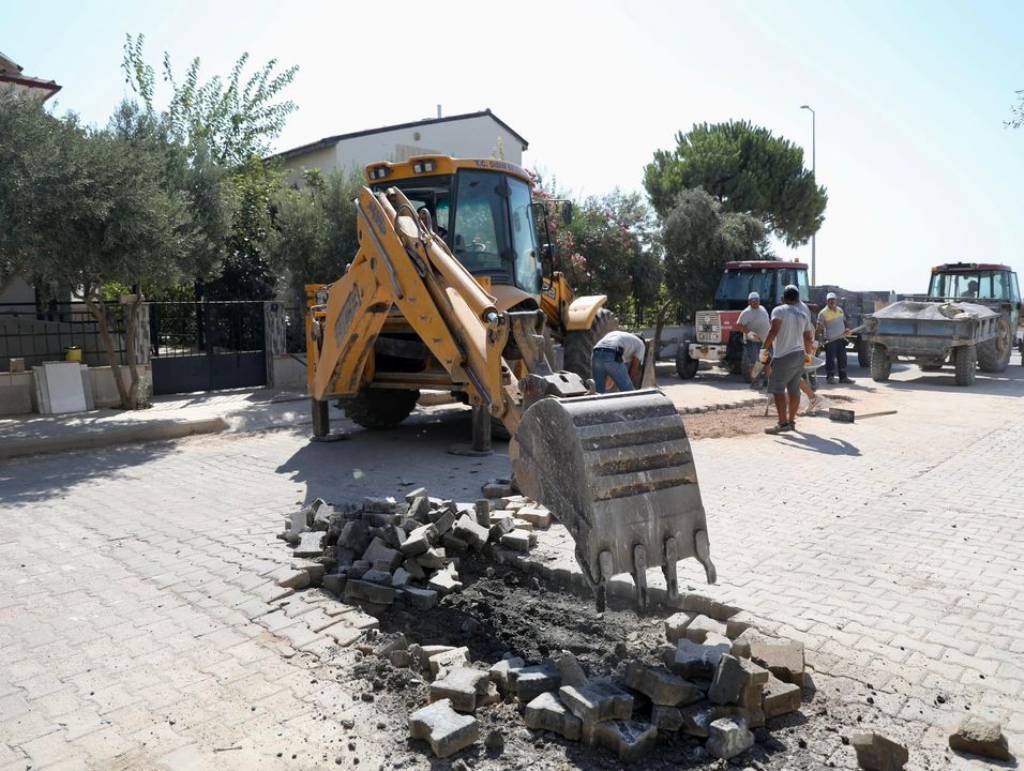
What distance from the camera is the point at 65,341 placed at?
46.9 ft

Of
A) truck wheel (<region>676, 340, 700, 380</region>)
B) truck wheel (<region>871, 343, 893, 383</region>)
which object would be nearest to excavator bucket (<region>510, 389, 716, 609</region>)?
truck wheel (<region>676, 340, 700, 380</region>)

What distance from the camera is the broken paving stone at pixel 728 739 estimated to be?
315 centimetres

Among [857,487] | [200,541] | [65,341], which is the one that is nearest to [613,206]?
[65,341]

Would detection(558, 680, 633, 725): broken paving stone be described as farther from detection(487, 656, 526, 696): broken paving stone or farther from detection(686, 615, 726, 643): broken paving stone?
detection(686, 615, 726, 643): broken paving stone

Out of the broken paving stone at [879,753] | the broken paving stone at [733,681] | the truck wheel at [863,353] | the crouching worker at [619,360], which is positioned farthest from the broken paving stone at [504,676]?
the truck wheel at [863,353]

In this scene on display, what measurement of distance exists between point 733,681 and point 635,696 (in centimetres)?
41

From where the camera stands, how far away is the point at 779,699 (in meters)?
3.43

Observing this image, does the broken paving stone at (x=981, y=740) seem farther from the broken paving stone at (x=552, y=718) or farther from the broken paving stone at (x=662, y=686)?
the broken paving stone at (x=552, y=718)

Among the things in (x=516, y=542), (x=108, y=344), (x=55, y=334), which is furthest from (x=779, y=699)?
(x=55, y=334)

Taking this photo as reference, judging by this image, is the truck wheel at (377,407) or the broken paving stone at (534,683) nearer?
the broken paving stone at (534,683)

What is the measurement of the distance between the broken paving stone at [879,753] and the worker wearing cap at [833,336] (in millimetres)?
13555

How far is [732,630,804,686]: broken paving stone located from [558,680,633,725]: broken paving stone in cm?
64

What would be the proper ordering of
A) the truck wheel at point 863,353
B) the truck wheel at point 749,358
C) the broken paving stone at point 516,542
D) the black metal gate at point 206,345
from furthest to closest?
1. the truck wheel at point 863,353
2. the truck wheel at point 749,358
3. the black metal gate at point 206,345
4. the broken paving stone at point 516,542

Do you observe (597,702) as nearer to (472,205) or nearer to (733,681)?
(733,681)
